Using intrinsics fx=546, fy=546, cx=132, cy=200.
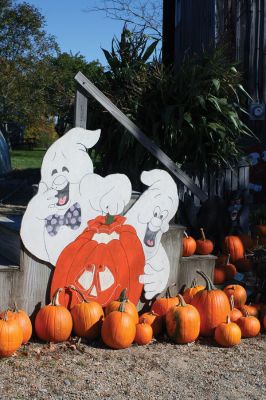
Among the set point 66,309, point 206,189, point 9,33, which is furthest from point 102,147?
point 9,33

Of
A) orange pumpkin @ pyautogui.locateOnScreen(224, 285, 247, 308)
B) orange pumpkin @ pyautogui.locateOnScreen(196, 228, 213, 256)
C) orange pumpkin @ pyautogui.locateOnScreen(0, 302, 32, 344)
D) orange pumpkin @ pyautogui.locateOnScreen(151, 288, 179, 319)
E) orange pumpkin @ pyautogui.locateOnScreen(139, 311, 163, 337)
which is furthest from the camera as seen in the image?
orange pumpkin @ pyautogui.locateOnScreen(196, 228, 213, 256)

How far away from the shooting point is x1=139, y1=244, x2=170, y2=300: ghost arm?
4.68 metres

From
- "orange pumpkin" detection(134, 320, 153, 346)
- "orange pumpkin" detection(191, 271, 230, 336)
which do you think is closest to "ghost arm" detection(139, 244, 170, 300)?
"orange pumpkin" detection(191, 271, 230, 336)

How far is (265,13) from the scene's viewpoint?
805cm

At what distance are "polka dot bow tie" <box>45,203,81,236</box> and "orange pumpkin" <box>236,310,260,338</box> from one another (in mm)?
1560

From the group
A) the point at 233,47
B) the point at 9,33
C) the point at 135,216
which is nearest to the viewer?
the point at 135,216

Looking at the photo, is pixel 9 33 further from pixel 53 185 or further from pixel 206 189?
pixel 53 185

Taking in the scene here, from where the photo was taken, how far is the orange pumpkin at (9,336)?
3742 mm

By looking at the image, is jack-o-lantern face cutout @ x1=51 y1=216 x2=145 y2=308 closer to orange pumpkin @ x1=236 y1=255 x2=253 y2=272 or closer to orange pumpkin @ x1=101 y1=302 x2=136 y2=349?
orange pumpkin @ x1=101 y1=302 x2=136 y2=349

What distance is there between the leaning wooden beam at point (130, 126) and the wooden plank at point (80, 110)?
7cm

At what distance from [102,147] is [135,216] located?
1958 mm

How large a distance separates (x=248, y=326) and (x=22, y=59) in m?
18.0

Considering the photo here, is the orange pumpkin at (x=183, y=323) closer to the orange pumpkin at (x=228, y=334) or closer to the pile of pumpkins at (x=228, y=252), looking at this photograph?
the orange pumpkin at (x=228, y=334)

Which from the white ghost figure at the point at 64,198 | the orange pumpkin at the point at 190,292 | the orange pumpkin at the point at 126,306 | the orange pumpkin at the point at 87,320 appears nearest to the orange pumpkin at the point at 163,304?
the orange pumpkin at the point at 190,292
